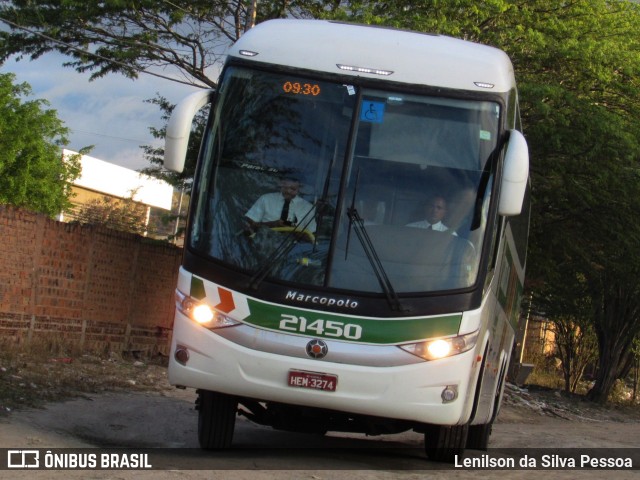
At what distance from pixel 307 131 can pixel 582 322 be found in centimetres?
2245

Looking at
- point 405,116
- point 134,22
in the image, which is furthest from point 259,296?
point 134,22

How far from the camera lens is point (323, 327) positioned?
7.34m

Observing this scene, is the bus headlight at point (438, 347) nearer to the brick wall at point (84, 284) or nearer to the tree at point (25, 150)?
the brick wall at point (84, 284)

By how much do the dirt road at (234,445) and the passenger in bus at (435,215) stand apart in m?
1.96

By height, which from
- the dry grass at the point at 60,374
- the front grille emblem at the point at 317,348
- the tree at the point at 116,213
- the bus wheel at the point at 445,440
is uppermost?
the front grille emblem at the point at 317,348

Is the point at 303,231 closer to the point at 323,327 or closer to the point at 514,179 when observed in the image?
the point at 323,327

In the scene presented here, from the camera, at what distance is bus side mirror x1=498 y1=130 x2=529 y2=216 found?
7586 mm

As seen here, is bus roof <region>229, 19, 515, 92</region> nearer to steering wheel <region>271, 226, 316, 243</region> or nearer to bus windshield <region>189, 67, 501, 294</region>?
bus windshield <region>189, 67, 501, 294</region>

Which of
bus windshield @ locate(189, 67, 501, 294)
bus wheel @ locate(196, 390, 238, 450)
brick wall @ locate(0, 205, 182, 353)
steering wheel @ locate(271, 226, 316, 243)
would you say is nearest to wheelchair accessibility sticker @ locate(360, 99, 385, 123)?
bus windshield @ locate(189, 67, 501, 294)

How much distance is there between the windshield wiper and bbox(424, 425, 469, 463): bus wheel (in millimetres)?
1671

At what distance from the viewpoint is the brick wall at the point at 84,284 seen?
12.7m

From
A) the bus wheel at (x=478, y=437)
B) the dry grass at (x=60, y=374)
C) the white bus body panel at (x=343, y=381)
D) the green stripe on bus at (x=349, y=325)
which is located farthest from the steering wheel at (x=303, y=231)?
the bus wheel at (x=478, y=437)

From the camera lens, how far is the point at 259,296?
293 inches

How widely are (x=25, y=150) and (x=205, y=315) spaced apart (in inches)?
785
